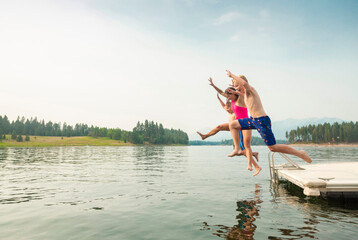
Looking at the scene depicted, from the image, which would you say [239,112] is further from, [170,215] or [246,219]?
[170,215]

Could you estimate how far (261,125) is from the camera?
6594mm

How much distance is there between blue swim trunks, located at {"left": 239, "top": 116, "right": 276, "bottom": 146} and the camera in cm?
659

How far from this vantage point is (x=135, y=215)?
360 inches

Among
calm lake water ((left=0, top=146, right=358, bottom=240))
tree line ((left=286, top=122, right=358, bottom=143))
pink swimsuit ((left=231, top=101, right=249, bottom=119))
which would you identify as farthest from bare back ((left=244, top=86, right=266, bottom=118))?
tree line ((left=286, top=122, right=358, bottom=143))

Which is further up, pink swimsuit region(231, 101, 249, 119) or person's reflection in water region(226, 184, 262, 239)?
pink swimsuit region(231, 101, 249, 119)

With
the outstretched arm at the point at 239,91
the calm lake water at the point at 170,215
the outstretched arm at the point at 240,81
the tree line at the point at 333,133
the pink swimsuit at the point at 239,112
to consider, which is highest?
the tree line at the point at 333,133

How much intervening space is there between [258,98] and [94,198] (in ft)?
30.5

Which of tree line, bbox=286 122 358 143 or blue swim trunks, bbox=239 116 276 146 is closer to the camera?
blue swim trunks, bbox=239 116 276 146

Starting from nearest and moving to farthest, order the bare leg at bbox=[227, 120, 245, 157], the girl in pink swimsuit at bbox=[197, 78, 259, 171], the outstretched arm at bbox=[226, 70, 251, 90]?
1. the outstretched arm at bbox=[226, 70, 251, 90]
2. the bare leg at bbox=[227, 120, 245, 157]
3. the girl in pink swimsuit at bbox=[197, 78, 259, 171]

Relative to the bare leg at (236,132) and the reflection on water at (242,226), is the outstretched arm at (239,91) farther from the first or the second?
the reflection on water at (242,226)

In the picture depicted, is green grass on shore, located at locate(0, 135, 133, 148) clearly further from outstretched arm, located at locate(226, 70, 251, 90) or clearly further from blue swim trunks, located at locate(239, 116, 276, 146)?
outstretched arm, located at locate(226, 70, 251, 90)

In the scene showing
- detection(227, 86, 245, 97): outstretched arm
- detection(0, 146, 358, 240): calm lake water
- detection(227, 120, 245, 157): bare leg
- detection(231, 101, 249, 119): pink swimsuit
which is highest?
detection(227, 86, 245, 97): outstretched arm

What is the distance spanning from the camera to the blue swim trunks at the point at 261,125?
659 centimetres

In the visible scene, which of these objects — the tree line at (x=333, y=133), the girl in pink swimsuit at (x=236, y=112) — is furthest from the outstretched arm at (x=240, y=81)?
the tree line at (x=333, y=133)
